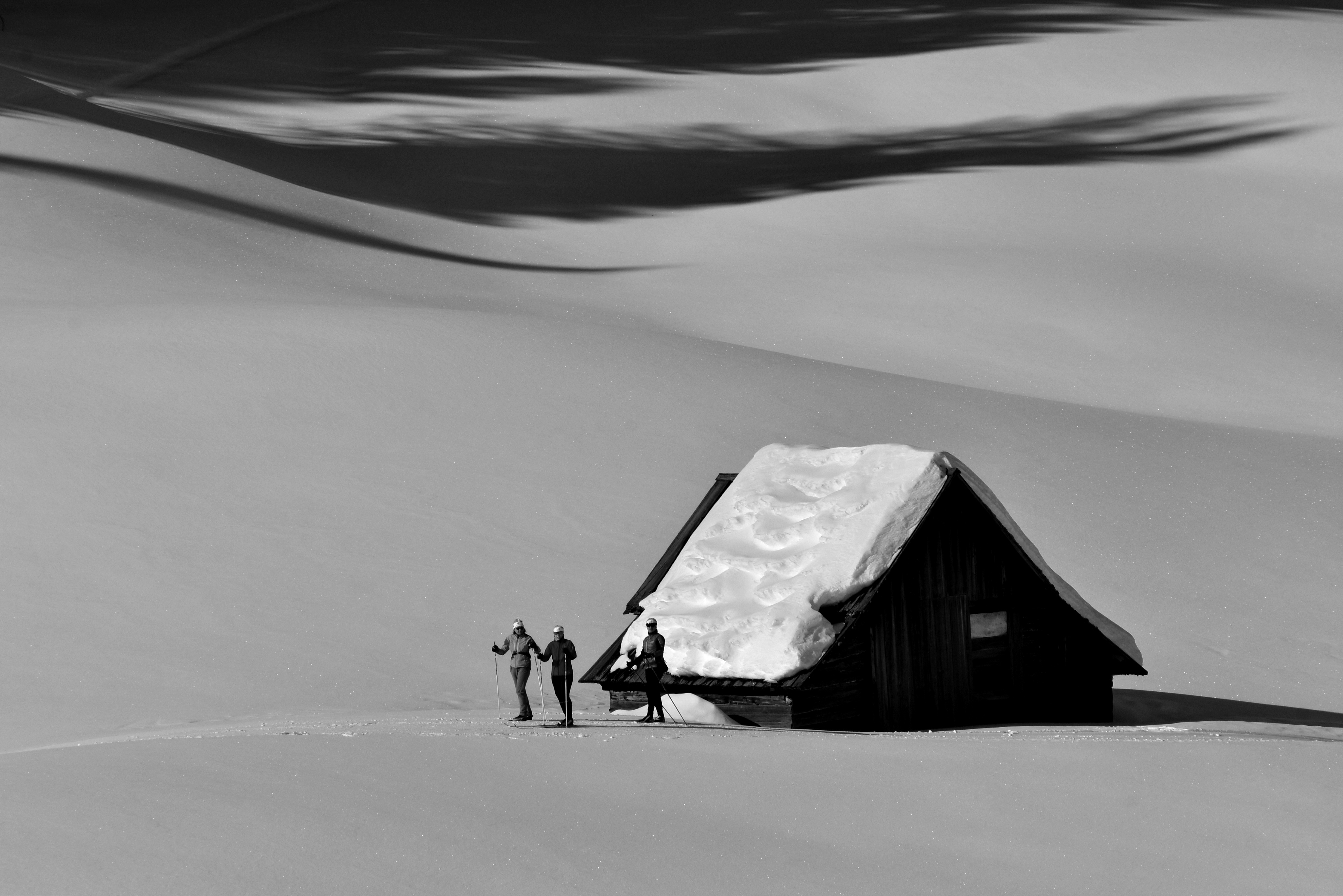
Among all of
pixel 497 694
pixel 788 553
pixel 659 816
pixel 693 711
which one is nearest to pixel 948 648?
pixel 788 553

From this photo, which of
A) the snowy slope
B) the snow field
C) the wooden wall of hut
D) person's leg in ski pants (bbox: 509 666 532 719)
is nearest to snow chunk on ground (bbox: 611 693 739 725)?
the wooden wall of hut

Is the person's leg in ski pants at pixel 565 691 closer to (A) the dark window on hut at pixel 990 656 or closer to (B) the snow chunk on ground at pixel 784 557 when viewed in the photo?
(B) the snow chunk on ground at pixel 784 557

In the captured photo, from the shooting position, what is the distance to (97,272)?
26906mm

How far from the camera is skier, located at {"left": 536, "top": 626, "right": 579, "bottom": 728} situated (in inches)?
491

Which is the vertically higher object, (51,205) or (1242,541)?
(51,205)

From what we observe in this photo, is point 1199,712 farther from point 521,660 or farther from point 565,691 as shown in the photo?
point 521,660

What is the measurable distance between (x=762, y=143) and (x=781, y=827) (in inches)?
1299

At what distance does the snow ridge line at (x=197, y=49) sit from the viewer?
4266 centimetres

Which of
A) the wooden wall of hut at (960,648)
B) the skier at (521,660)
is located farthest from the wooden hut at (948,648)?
the skier at (521,660)

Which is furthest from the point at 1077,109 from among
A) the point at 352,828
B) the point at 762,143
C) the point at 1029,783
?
the point at 352,828

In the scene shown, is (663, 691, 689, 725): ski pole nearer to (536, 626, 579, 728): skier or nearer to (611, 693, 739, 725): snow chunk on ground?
(611, 693, 739, 725): snow chunk on ground

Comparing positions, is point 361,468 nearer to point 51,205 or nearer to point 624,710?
point 624,710

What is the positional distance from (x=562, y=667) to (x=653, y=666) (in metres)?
0.84

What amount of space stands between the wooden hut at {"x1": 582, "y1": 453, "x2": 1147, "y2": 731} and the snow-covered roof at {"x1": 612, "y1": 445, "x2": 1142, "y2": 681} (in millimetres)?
71
